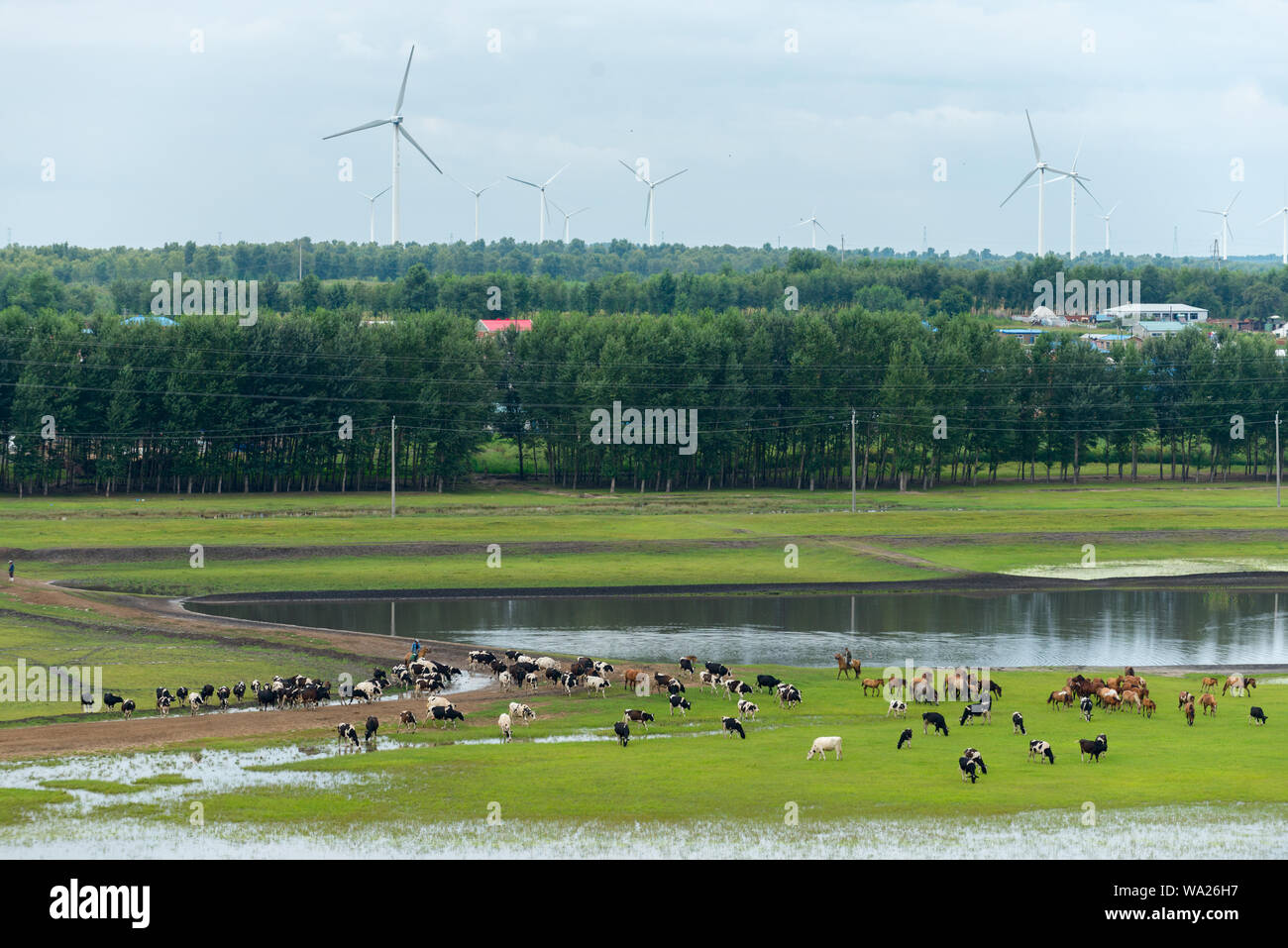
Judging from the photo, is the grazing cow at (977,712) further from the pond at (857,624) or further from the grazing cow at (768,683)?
the pond at (857,624)

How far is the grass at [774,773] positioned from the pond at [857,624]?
1354 centimetres

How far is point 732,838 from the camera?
1310 inches

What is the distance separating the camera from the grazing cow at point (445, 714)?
155 ft

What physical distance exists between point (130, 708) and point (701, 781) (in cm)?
2218

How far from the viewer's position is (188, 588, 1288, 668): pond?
63562 millimetres

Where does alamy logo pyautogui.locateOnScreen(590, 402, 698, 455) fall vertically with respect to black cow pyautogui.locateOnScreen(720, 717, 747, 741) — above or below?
above

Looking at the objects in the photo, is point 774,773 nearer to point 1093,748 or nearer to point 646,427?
point 1093,748

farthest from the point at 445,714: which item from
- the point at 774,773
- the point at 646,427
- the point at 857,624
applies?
the point at 646,427

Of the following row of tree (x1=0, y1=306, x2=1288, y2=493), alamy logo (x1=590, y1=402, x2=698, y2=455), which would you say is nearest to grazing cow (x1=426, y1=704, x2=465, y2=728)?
row of tree (x1=0, y1=306, x2=1288, y2=493)
